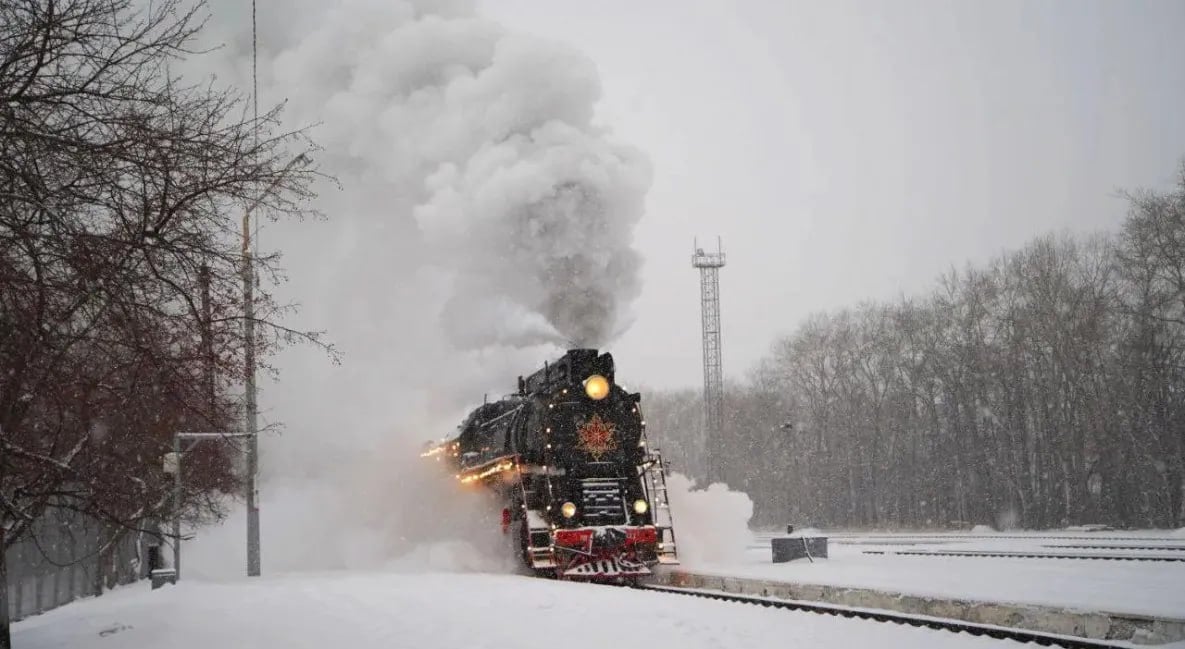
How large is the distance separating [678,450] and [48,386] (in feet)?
243

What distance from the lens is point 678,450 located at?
261ft

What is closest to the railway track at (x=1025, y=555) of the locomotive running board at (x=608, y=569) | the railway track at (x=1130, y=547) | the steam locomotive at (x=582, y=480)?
the railway track at (x=1130, y=547)

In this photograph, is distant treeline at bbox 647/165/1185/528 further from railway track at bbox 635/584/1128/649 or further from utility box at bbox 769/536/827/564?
railway track at bbox 635/584/1128/649

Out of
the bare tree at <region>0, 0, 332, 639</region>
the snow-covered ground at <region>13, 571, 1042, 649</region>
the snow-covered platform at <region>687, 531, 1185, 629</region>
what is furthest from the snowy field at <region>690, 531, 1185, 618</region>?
the bare tree at <region>0, 0, 332, 639</region>

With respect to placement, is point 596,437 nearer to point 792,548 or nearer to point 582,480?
point 582,480

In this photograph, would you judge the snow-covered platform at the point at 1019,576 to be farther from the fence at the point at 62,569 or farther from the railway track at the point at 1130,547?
the fence at the point at 62,569

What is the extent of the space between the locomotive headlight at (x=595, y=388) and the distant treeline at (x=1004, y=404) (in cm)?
2123

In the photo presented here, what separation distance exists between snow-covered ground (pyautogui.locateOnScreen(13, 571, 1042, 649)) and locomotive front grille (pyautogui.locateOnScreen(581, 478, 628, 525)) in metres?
2.59

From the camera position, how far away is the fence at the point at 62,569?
19016 mm

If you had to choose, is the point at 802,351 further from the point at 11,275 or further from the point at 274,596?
the point at 11,275

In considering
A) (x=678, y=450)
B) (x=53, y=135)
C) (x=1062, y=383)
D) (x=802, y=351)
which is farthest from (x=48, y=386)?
(x=678, y=450)

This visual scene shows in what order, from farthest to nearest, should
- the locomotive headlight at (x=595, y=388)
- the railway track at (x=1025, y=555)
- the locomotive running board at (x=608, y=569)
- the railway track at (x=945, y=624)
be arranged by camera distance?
1. the locomotive headlight at (x=595, y=388)
2. the railway track at (x=1025, y=555)
3. the locomotive running board at (x=608, y=569)
4. the railway track at (x=945, y=624)

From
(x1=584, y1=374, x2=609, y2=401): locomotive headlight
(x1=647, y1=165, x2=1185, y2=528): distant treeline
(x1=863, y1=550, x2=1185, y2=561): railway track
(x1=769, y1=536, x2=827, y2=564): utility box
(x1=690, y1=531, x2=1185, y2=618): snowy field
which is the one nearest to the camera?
(x1=690, y1=531, x2=1185, y2=618): snowy field

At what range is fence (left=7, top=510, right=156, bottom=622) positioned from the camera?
1902 cm
